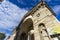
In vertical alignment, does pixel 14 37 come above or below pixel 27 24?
below

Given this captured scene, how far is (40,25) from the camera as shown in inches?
667

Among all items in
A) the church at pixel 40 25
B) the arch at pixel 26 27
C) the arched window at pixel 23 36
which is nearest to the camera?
the church at pixel 40 25

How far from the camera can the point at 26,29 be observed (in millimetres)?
21297

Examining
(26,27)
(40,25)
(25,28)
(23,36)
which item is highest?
(26,27)

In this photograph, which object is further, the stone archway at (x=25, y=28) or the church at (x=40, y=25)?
the stone archway at (x=25, y=28)

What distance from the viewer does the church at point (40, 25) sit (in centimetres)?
1430

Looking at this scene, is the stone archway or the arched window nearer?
the stone archway

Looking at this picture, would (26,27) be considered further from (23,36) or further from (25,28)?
(23,36)

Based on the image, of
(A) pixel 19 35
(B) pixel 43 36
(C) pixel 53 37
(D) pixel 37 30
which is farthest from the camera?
(A) pixel 19 35

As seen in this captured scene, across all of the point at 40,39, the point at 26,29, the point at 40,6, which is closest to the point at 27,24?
the point at 26,29

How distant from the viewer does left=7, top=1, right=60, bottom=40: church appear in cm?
1430

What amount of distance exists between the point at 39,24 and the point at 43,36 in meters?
2.66

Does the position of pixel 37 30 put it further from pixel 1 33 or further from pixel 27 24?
pixel 1 33

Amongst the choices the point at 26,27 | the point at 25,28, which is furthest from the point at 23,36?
the point at 26,27
